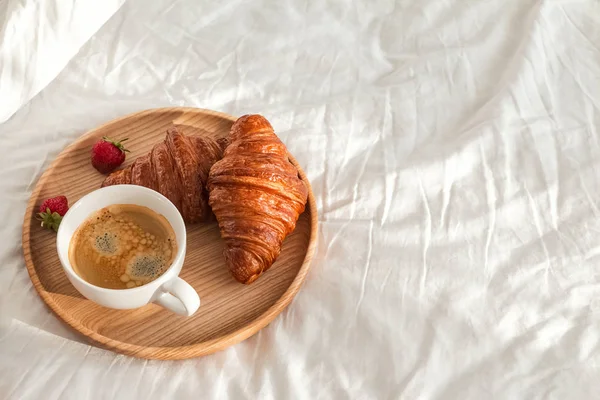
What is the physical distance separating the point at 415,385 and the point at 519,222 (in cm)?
42

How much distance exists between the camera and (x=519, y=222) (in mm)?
1241

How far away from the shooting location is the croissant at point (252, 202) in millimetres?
1095

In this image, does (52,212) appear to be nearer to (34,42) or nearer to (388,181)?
(34,42)

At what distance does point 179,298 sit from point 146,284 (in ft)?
0.19

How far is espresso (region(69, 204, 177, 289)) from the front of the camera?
103cm

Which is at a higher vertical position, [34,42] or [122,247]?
[34,42]

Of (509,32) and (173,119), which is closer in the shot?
(173,119)

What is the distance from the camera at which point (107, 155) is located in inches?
48.6

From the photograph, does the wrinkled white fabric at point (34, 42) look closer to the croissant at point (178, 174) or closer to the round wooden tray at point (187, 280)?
the round wooden tray at point (187, 280)

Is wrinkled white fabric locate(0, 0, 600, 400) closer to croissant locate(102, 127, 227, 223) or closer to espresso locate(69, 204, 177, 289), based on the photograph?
espresso locate(69, 204, 177, 289)

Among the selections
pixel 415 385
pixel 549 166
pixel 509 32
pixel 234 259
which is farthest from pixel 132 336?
pixel 509 32

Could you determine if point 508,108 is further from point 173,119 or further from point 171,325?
point 171,325

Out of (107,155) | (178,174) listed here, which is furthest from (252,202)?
(107,155)

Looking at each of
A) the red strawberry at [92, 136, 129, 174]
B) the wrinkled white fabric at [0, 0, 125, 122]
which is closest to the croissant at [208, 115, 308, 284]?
the red strawberry at [92, 136, 129, 174]
